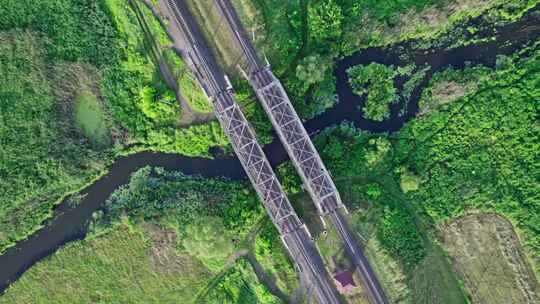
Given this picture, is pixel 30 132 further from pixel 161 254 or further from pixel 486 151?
pixel 486 151

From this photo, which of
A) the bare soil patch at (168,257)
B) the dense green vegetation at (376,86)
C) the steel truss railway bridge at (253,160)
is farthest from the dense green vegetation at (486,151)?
the bare soil patch at (168,257)

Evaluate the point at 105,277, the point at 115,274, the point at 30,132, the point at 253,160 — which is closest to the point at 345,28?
the point at 253,160

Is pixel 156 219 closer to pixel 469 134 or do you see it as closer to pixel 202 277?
pixel 202 277

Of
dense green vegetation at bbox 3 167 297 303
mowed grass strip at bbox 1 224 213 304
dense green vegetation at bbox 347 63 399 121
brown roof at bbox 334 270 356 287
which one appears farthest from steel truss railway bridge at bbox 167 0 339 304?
dense green vegetation at bbox 347 63 399 121

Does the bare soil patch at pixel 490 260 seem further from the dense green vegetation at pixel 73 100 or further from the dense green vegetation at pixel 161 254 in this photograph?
the dense green vegetation at pixel 73 100

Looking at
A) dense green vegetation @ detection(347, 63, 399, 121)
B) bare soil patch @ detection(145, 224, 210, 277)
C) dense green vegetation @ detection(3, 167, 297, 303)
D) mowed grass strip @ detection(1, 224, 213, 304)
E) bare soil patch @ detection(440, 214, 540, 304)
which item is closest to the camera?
bare soil patch @ detection(440, 214, 540, 304)

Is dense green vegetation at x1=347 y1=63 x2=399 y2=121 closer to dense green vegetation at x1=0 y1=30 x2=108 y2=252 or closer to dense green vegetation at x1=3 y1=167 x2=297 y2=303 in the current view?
dense green vegetation at x1=3 y1=167 x2=297 y2=303
